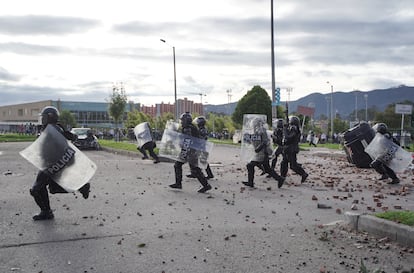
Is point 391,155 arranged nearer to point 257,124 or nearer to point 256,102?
point 257,124

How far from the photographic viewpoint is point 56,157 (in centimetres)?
689

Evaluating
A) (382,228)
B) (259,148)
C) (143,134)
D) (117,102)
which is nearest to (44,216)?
(382,228)

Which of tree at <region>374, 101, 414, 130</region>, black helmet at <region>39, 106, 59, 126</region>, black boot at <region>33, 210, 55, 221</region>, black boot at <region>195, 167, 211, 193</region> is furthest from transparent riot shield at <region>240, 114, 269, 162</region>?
tree at <region>374, 101, 414, 130</region>

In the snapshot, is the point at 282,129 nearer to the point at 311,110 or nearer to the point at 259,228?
the point at 259,228

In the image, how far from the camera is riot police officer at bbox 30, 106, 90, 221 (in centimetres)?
691

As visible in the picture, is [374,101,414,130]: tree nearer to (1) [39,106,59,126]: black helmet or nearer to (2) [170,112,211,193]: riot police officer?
(2) [170,112,211,193]: riot police officer

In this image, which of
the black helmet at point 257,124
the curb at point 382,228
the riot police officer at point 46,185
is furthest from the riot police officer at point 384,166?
the riot police officer at point 46,185

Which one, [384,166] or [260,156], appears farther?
[384,166]

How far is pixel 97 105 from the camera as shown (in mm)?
110062

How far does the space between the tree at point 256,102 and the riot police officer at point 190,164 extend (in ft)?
139

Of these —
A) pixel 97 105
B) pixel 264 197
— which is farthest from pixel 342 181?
pixel 97 105

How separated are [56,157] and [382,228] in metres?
4.72

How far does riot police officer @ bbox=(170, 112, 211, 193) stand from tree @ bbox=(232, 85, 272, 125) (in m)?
42.4

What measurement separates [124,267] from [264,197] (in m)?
5.09
